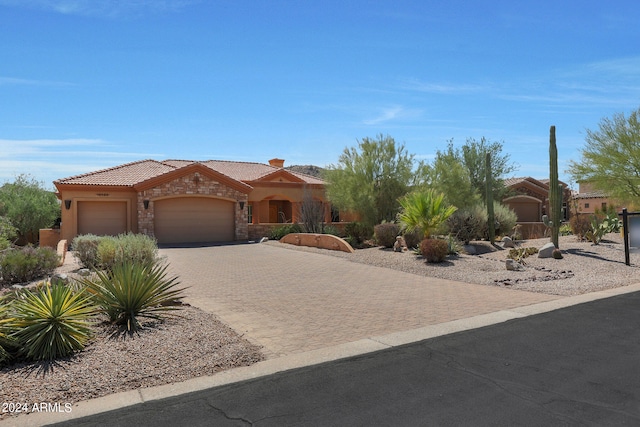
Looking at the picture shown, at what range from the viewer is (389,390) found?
4914mm

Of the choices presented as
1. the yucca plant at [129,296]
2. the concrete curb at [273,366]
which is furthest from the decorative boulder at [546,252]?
the yucca plant at [129,296]

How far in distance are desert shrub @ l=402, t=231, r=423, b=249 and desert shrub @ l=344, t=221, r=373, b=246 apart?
428 cm

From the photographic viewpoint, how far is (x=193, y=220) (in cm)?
2784

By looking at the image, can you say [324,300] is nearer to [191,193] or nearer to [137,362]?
[137,362]

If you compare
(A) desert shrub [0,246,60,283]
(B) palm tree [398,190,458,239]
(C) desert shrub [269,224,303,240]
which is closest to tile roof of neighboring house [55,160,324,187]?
(C) desert shrub [269,224,303,240]

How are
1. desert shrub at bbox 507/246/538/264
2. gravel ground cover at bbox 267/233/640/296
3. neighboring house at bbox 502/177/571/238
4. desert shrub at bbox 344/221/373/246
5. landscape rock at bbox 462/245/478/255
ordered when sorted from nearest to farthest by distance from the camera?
gravel ground cover at bbox 267/233/640/296 → desert shrub at bbox 507/246/538/264 → landscape rock at bbox 462/245/478/255 → desert shrub at bbox 344/221/373/246 → neighboring house at bbox 502/177/571/238

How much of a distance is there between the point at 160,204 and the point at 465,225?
16.3 m

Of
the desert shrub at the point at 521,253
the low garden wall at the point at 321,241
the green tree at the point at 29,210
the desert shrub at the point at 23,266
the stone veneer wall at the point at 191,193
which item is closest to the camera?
the desert shrub at the point at 23,266

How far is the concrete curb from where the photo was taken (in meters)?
4.41

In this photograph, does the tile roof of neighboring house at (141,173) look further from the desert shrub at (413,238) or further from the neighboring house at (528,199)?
the neighboring house at (528,199)

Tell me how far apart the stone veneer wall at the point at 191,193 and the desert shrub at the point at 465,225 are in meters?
13.1

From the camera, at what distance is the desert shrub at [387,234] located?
19355 mm

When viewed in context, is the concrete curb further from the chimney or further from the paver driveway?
the chimney

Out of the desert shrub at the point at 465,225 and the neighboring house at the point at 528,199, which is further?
the neighboring house at the point at 528,199
